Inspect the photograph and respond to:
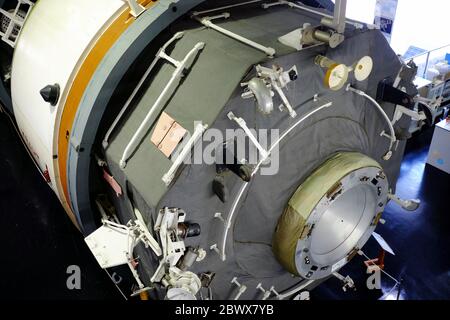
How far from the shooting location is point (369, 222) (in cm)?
294

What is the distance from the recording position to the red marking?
249cm

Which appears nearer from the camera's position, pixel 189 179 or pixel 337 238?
pixel 189 179

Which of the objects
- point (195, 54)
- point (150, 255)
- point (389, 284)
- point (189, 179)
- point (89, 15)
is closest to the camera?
point (189, 179)

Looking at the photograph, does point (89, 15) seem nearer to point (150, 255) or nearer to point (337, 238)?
point (150, 255)

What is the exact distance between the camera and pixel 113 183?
2.54 meters

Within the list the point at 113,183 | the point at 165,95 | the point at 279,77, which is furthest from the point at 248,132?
the point at 113,183

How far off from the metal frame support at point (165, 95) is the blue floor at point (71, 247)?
1765 millimetres

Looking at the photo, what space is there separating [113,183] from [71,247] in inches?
65.3

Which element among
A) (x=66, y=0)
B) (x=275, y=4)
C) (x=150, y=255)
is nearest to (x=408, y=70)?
(x=275, y=4)

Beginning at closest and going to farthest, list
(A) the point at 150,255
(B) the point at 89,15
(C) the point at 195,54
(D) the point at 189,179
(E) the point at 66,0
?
(D) the point at 189,179
(C) the point at 195,54
(A) the point at 150,255
(B) the point at 89,15
(E) the point at 66,0

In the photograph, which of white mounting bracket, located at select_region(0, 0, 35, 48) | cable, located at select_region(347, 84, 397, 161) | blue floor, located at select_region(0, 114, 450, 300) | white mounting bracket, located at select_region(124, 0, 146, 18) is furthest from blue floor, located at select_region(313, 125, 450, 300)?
white mounting bracket, located at select_region(0, 0, 35, 48)

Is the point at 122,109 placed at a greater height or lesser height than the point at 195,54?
lesser

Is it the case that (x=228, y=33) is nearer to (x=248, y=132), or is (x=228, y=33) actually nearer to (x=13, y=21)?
(x=248, y=132)

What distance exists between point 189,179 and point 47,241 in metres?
2.42
